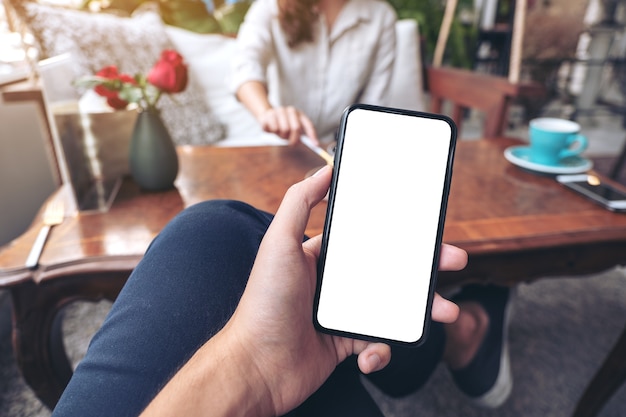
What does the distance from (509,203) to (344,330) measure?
17.6 inches

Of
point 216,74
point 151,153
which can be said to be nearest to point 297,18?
point 216,74

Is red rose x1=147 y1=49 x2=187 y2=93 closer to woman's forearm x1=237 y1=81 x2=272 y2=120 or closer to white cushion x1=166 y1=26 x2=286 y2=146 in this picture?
woman's forearm x1=237 y1=81 x2=272 y2=120

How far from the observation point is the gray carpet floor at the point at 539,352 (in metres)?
0.86

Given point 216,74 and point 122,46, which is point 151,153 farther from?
point 216,74

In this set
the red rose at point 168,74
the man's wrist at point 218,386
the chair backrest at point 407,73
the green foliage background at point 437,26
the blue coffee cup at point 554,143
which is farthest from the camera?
the green foliage background at point 437,26

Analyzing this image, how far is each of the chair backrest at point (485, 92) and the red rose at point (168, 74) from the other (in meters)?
0.91

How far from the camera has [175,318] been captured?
14.7 inches

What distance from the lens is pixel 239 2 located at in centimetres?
178

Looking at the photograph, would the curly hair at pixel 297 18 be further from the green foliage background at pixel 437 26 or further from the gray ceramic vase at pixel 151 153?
the green foliage background at pixel 437 26

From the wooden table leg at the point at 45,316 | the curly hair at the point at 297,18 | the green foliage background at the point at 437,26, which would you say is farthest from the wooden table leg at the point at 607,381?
the green foliage background at the point at 437,26

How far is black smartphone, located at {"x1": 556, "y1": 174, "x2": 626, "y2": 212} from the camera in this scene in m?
0.68

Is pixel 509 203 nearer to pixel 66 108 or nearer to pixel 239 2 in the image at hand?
pixel 66 108

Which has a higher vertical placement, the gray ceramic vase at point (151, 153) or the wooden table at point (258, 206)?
the gray ceramic vase at point (151, 153)

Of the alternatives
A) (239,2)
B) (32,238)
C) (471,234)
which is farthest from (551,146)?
(239,2)
